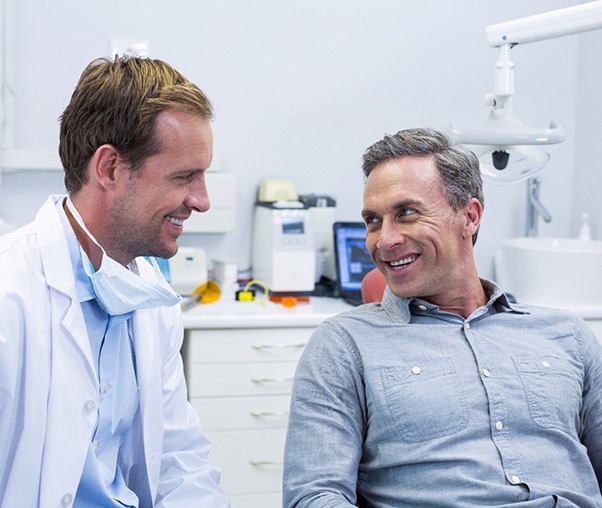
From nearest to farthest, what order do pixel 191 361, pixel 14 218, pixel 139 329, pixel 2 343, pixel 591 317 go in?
pixel 2 343
pixel 139 329
pixel 191 361
pixel 591 317
pixel 14 218

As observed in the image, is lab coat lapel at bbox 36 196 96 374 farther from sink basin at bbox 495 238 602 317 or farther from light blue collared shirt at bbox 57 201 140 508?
sink basin at bbox 495 238 602 317

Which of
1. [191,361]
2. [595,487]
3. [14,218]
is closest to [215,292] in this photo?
[191,361]

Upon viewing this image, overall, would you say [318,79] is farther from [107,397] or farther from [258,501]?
[107,397]

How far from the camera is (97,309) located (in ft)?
4.84

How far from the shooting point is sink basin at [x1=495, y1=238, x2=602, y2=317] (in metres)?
2.78

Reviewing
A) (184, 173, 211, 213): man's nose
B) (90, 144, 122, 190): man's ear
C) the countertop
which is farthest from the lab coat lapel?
the countertop

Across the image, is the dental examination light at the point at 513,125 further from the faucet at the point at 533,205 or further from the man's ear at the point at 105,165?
the faucet at the point at 533,205

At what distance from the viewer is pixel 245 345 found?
2.58 meters

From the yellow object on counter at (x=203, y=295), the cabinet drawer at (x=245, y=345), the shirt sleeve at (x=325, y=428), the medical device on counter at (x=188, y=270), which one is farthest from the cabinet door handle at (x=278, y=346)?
the shirt sleeve at (x=325, y=428)

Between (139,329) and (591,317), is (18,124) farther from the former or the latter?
(591,317)

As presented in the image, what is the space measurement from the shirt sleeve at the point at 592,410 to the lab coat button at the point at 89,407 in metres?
0.95

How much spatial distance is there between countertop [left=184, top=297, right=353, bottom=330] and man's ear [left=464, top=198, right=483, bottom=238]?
0.93 m

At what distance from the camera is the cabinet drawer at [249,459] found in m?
2.57

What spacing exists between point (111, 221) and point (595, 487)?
102cm
